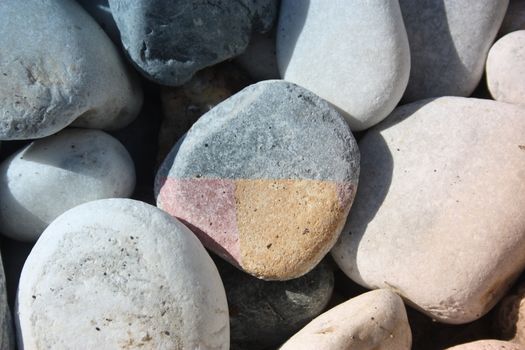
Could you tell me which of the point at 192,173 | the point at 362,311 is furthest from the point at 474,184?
the point at 192,173

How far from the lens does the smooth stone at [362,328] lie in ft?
4.31

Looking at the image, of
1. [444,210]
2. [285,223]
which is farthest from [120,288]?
[444,210]

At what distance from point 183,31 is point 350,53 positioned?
412mm

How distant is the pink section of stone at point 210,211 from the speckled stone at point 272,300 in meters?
0.12

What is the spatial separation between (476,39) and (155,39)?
0.84 metres

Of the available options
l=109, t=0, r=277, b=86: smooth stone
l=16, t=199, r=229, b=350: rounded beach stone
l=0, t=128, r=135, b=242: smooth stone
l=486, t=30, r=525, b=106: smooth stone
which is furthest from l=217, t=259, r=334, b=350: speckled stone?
l=486, t=30, r=525, b=106: smooth stone

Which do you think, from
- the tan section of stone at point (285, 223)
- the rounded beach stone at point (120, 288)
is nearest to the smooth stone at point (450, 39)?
the tan section of stone at point (285, 223)

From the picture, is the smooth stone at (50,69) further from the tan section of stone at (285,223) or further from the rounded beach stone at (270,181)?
the tan section of stone at (285,223)

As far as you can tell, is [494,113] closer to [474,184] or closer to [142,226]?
[474,184]

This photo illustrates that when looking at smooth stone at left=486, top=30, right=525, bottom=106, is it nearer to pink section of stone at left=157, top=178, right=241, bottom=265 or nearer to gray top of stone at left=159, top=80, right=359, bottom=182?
gray top of stone at left=159, top=80, right=359, bottom=182

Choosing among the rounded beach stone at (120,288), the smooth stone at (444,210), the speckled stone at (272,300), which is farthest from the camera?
the speckled stone at (272,300)

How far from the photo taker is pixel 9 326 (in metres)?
1.37

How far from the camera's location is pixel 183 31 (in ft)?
4.75

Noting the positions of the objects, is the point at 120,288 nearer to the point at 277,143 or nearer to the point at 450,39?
the point at 277,143
